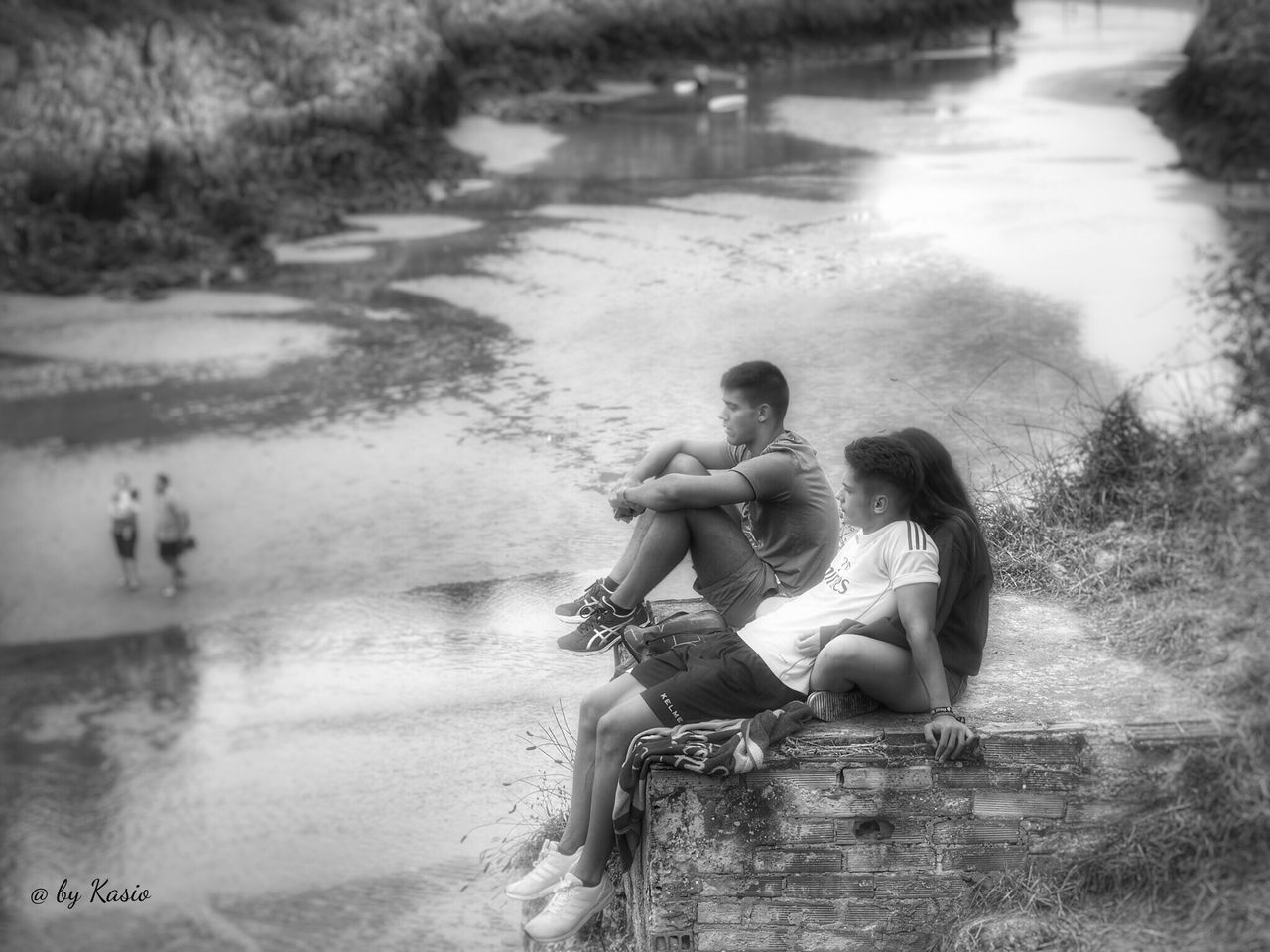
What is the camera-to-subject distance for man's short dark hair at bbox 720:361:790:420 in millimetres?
3941

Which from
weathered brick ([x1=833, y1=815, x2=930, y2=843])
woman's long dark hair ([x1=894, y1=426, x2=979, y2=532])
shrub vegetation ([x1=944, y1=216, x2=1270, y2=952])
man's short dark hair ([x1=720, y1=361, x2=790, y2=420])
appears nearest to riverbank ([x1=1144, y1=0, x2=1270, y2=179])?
shrub vegetation ([x1=944, y1=216, x2=1270, y2=952])

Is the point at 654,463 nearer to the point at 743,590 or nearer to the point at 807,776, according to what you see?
the point at 743,590

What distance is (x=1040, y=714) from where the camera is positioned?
11.5 ft

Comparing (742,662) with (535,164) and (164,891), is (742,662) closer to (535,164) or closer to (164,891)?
(164,891)

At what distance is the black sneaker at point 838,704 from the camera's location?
3.45 metres

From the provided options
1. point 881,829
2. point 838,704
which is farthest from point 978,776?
point 838,704

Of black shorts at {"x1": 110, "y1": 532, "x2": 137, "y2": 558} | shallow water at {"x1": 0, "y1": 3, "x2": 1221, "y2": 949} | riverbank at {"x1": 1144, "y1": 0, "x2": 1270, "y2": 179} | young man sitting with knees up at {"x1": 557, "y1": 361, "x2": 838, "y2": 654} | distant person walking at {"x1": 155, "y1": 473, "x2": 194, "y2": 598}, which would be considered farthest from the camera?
riverbank at {"x1": 1144, "y1": 0, "x2": 1270, "y2": 179}

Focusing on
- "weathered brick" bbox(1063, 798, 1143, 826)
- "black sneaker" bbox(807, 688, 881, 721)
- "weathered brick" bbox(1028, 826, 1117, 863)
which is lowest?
"weathered brick" bbox(1028, 826, 1117, 863)

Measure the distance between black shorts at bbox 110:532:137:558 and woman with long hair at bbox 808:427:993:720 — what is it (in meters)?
4.47

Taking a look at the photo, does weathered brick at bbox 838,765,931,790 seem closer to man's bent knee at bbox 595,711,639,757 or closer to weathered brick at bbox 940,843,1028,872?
weathered brick at bbox 940,843,1028,872

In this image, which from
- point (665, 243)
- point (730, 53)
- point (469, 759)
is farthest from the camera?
point (730, 53)

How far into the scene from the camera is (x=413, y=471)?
21.5 feet

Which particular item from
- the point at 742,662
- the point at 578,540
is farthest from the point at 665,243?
the point at 742,662

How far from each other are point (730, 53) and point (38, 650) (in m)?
17.2
